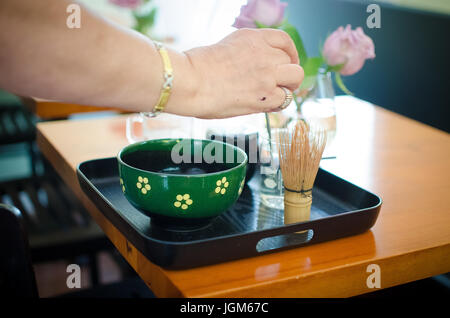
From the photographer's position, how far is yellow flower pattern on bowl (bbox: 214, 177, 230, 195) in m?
0.73

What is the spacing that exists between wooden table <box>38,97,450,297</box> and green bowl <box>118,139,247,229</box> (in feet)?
0.25

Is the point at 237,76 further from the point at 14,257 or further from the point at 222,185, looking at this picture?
the point at 14,257

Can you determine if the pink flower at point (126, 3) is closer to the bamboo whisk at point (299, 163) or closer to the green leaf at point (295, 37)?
the green leaf at point (295, 37)

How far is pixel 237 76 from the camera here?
788mm

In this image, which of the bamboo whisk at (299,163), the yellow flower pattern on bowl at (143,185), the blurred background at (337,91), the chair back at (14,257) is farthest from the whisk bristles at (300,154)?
the blurred background at (337,91)

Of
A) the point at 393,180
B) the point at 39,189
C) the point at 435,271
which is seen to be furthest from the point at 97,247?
the point at 435,271

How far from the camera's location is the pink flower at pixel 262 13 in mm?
928

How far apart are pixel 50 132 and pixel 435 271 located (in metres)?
0.93

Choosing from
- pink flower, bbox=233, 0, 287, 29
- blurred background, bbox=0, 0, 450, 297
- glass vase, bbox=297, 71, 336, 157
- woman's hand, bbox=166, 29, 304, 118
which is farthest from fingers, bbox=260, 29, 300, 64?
blurred background, bbox=0, 0, 450, 297

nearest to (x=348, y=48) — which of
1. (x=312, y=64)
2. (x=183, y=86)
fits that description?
(x=312, y=64)

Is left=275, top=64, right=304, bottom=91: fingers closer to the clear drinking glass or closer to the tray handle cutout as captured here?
the clear drinking glass

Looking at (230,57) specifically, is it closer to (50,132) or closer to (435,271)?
(435,271)

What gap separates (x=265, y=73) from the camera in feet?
2.68

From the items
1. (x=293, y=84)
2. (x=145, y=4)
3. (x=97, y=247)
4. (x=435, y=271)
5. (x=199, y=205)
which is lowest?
(x=97, y=247)
